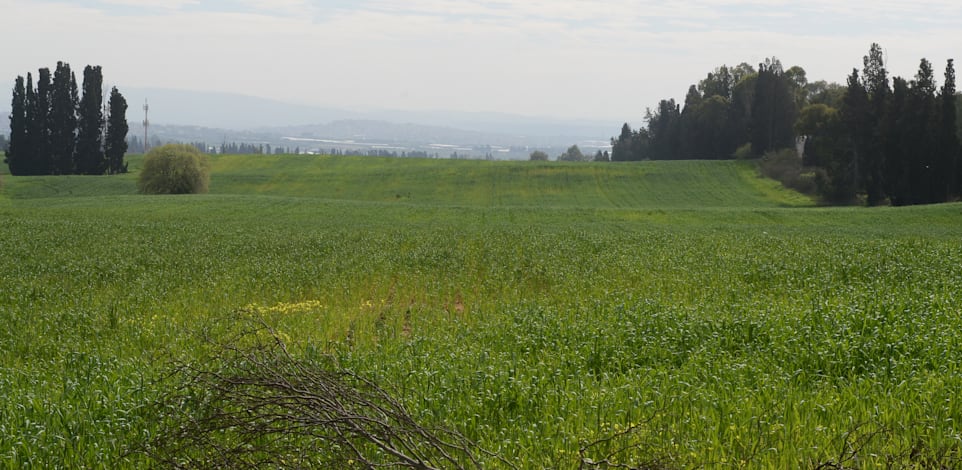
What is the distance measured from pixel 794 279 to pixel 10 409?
16489 millimetres

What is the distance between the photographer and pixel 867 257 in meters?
22.0

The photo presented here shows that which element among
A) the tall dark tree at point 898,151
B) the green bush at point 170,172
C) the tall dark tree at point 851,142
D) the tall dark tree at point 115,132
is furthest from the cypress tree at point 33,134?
the tall dark tree at point 898,151

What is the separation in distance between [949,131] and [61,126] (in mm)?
97187

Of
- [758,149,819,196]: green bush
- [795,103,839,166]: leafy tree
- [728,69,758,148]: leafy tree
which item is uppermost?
[728,69,758,148]: leafy tree

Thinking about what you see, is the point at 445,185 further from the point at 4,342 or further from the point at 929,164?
the point at 4,342

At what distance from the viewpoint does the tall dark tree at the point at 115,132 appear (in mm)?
95812

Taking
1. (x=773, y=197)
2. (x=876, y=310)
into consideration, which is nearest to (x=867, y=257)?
(x=876, y=310)

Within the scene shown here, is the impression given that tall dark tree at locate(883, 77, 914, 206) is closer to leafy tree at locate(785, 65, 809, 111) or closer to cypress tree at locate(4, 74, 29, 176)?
leafy tree at locate(785, 65, 809, 111)

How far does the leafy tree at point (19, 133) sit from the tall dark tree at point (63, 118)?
303cm

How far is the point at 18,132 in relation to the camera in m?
93.9

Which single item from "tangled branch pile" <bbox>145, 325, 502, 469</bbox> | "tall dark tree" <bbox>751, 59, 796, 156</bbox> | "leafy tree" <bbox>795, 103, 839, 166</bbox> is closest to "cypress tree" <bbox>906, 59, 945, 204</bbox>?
"leafy tree" <bbox>795, 103, 839, 166</bbox>

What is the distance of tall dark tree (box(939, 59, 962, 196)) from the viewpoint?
62.2 metres

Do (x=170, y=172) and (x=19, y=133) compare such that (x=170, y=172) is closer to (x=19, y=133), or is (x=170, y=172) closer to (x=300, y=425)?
(x=19, y=133)

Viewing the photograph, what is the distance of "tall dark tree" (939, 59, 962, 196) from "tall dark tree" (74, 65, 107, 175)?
307 ft
